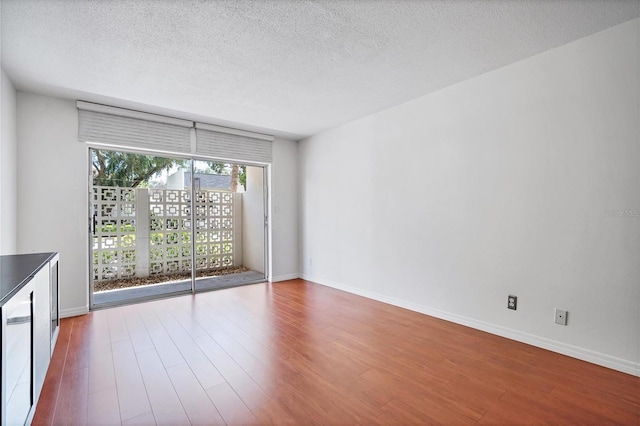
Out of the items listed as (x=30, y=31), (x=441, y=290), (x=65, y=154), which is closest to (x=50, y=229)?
(x=65, y=154)

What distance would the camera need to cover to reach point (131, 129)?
368cm

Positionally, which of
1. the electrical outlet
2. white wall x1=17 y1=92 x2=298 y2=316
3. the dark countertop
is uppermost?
white wall x1=17 y1=92 x2=298 y2=316

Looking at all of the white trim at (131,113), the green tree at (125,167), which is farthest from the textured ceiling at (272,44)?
the green tree at (125,167)

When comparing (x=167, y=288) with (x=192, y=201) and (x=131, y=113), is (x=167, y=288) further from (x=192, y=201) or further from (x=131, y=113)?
(x=131, y=113)

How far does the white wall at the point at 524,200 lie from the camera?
6.99 ft

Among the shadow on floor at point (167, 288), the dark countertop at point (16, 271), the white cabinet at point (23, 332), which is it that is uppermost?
the dark countertop at point (16, 271)

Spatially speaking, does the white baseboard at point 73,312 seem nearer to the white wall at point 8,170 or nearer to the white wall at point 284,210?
the white wall at point 8,170

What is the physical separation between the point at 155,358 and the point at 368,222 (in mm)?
2812

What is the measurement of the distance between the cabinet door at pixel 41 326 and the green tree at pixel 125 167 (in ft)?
7.15

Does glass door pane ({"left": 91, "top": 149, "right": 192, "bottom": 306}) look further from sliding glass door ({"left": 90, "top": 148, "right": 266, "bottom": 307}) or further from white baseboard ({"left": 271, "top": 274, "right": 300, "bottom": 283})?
white baseboard ({"left": 271, "top": 274, "right": 300, "bottom": 283})

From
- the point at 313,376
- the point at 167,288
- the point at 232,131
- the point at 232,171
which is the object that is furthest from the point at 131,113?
the point at 313,376

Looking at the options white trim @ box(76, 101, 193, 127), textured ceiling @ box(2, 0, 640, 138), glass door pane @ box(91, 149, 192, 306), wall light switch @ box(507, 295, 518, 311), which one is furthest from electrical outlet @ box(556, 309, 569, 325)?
white trim @ box(76, 101, 193, 127)

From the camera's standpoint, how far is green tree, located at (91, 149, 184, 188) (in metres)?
3.85

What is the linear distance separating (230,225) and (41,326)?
12.9ft
